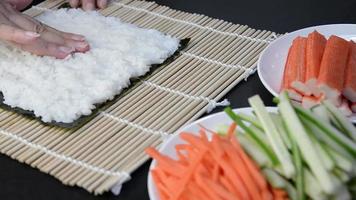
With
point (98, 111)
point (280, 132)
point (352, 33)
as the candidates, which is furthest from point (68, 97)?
point (352, 33)

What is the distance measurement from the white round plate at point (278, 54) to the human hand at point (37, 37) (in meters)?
0.39

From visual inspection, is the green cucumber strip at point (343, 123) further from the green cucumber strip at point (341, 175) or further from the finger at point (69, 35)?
the finger at point (69, 35)

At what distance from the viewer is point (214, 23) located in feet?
4.31

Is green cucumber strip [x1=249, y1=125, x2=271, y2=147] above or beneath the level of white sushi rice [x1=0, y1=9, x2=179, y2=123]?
above

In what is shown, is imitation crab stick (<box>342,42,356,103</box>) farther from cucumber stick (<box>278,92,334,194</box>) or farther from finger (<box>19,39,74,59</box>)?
finger (<box>19,39,74,59</box>)

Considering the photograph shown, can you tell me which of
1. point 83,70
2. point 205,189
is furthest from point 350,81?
point 83,70

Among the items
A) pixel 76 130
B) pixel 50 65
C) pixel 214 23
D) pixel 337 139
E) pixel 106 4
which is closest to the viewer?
pixel 337 139

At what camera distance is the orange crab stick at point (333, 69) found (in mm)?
907

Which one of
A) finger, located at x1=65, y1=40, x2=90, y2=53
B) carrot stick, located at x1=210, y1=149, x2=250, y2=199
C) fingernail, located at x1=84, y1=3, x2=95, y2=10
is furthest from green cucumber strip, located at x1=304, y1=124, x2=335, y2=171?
fingernail, located at x1=84, y1=3, x2=95, y2=10

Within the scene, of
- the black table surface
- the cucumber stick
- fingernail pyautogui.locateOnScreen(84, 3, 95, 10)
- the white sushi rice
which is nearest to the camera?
the cucumber stick

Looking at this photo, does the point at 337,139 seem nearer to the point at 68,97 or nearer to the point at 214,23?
the point at 68,97

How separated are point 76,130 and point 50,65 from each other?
0.67 ft

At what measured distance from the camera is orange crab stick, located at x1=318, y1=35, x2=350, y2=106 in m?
0.91

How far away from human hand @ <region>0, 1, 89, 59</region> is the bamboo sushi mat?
0.54 feet
